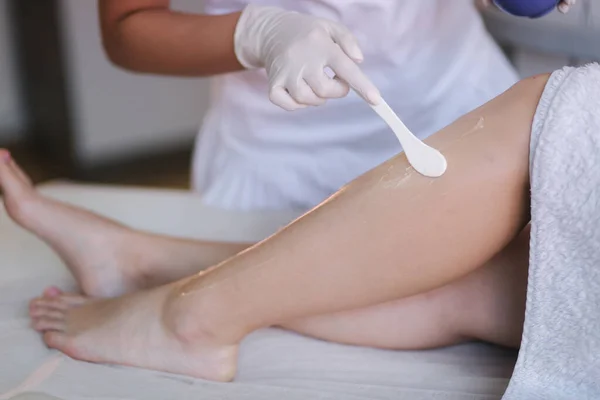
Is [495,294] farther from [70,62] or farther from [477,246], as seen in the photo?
[70,62]

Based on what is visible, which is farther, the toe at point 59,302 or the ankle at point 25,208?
the ankle at point 25,208

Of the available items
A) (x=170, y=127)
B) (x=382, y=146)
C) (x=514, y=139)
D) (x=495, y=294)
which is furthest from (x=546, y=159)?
(x=170, y=127)

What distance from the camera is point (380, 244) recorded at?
28.3 inches

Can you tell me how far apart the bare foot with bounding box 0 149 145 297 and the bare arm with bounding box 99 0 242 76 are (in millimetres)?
220

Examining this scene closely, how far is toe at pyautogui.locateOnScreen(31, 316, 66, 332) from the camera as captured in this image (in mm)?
904

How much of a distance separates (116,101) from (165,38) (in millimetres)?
2088

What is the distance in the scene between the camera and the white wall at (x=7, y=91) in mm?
3041

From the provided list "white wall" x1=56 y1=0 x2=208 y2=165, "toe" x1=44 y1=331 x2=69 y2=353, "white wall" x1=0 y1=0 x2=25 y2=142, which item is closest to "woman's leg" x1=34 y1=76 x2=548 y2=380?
"toe" x1=44 y1=331 x2=69 y2=353

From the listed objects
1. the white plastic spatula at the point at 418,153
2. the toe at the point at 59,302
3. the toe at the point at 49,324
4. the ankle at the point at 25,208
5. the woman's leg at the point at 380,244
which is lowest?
the toe at the point at 59,302

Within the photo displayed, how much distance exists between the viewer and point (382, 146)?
3.78 feet

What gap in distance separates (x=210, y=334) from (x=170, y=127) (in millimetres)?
2474

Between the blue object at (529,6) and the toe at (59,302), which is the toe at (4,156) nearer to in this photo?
the toe at (59,302)

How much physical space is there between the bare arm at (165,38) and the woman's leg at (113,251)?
0.73ft

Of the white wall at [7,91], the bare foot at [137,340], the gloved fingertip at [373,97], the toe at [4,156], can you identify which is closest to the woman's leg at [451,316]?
the bare foot at [137,340]
